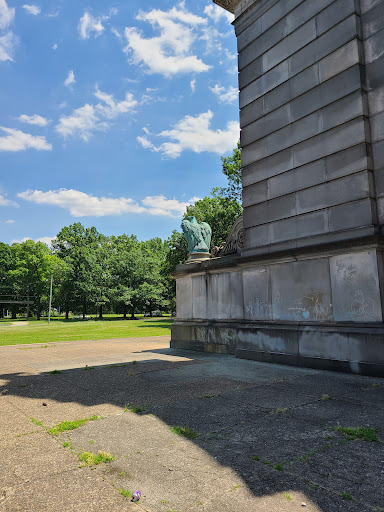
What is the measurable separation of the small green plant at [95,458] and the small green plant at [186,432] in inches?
35.3

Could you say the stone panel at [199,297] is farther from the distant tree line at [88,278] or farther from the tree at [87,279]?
the tree at [87,279]

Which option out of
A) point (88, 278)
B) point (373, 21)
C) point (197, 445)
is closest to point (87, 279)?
point (88, 278)

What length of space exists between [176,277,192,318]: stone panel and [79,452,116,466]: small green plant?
8.96 meters

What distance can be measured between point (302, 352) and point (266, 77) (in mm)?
7690

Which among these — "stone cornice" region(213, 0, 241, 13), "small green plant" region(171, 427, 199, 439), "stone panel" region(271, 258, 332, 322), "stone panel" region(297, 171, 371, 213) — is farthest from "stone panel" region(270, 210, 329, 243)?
"stone cornice" region(213, 0, 241, 13)

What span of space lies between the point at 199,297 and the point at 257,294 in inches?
107

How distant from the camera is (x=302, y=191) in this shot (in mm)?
9227

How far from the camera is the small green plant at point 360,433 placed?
385 cm

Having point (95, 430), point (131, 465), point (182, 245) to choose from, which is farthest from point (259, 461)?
point (182, 245)

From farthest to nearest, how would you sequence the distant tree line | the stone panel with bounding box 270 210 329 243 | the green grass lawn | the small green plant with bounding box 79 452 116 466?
the distant tree line < the green grass lawn < the stone panel with bounding box 270 210 329 243 < the small green plant with bounding box 79 452 116 466

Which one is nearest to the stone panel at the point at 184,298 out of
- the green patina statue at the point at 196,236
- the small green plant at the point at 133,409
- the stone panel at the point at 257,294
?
the green patina statue at the point at 196,236

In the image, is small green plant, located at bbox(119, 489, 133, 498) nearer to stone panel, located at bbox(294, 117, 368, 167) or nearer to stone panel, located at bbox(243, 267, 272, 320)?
stone panel, located at bbox(243, 267, 272, 320)

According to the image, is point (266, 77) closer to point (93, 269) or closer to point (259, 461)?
point (259, 461)

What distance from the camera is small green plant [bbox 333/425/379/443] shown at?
3852mm
